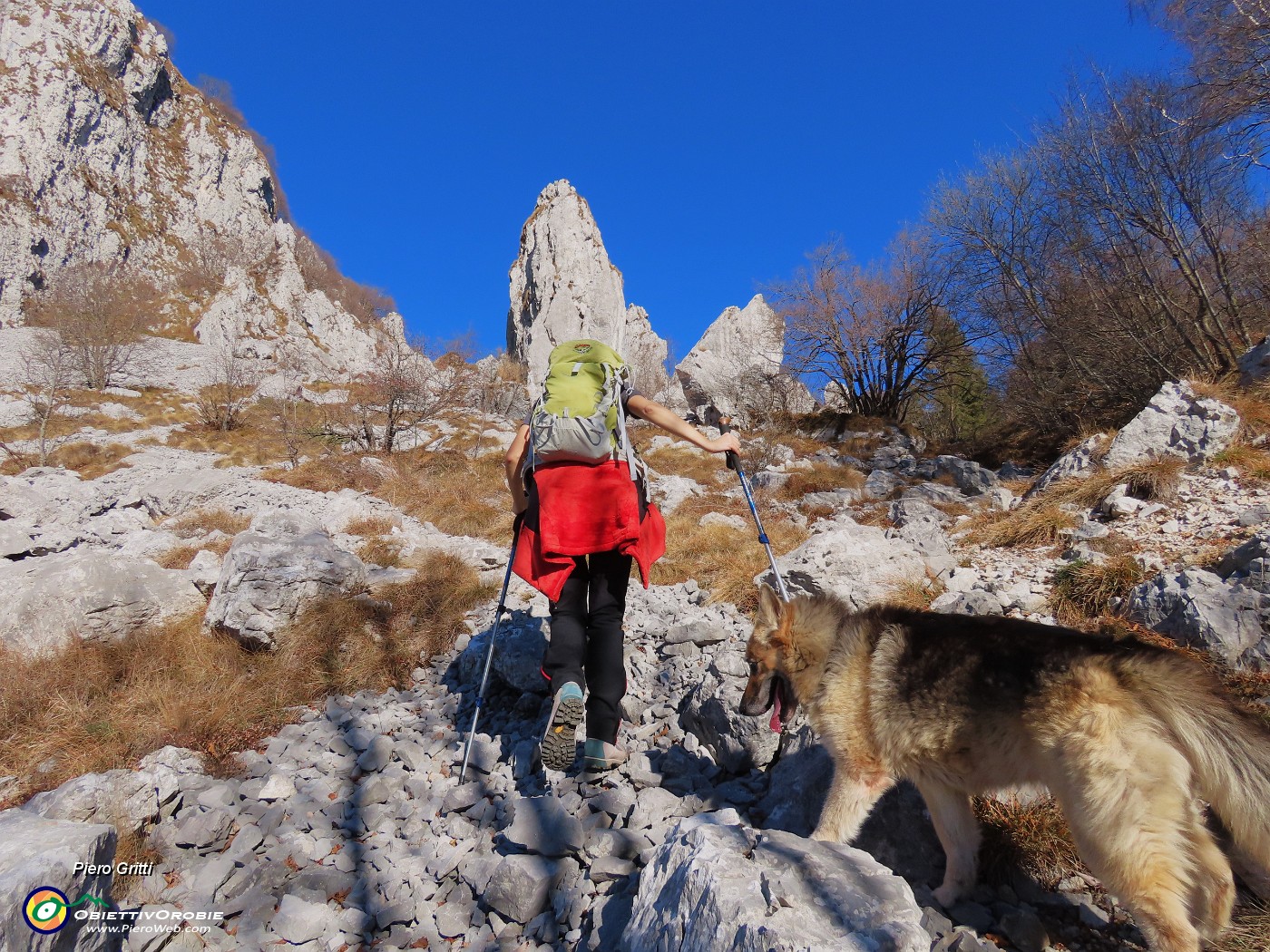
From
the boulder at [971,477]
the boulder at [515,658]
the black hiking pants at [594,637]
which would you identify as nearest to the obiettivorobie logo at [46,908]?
the black hiking pants at [594,637]

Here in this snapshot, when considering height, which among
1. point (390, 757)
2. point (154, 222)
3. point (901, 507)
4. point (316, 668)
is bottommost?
point (390, 757)

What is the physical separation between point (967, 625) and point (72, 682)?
19.3 feet

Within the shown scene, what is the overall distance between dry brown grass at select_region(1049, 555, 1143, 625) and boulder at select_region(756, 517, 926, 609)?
1046mm

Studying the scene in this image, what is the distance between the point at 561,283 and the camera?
173 ft

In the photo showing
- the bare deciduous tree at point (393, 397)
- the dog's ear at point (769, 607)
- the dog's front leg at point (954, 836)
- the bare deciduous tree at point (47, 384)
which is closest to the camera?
the dog's front leg at point (954, 836)

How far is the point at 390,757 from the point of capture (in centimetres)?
360

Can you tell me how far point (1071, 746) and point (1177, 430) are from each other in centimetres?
747

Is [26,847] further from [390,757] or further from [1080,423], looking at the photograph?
[1080,423]

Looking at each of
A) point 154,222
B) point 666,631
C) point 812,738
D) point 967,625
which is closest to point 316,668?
point 666,631

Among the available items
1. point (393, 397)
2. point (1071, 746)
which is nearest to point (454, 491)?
point (393, 397)

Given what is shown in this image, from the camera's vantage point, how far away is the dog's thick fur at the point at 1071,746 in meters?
1.77

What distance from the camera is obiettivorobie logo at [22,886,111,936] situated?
174cm

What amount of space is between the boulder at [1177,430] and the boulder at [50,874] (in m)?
9.55

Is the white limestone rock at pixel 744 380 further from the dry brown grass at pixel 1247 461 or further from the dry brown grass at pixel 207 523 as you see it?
the dry brown grass at pixel 207 523
